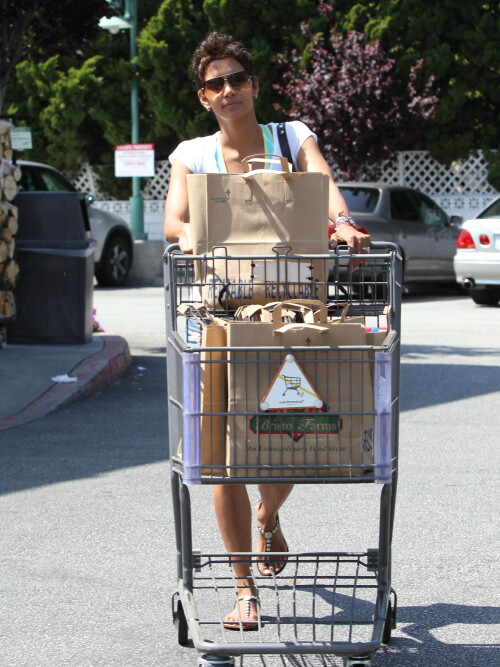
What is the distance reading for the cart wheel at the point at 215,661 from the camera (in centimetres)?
358

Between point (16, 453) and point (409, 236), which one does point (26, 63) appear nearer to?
point (409, 236)

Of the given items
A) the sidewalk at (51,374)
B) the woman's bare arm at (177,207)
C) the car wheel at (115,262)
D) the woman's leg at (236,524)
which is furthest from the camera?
the car wheel at (115,262)

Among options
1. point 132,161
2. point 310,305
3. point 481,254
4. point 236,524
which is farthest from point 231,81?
point 132,161

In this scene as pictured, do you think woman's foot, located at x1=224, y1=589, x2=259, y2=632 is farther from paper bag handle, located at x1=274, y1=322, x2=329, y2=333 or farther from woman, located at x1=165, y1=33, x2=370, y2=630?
paper bag handle, located at x1=274, y1=322, x2=329, y2=333

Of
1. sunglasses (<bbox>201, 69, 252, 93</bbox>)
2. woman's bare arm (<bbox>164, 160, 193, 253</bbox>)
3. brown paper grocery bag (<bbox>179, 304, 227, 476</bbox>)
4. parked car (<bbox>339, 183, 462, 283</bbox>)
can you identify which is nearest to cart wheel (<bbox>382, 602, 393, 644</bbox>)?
brown paper grocery bag (<bbox>179, 304, 227, 476</bbox>)

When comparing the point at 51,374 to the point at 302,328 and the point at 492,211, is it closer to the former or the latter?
the point at 302,328

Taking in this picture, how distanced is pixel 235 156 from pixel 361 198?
12.7 m

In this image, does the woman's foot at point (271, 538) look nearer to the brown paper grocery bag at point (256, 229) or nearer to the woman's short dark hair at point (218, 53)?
the brown paper grocery bag at point (256, 229)

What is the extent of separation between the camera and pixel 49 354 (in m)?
10.0

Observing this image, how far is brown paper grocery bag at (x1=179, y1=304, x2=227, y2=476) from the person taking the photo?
3.55 meters

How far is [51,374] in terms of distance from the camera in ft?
30.2

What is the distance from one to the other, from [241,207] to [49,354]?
20.8 feet

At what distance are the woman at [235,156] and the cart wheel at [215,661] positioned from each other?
1.53 ft

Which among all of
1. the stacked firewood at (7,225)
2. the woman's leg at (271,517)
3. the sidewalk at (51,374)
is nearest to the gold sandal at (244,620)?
the woman's leg at (271,517)
